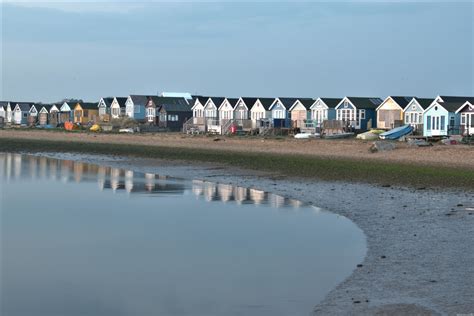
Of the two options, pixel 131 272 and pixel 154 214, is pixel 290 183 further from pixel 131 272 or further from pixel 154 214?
pixel 131 272

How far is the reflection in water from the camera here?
26422 mm

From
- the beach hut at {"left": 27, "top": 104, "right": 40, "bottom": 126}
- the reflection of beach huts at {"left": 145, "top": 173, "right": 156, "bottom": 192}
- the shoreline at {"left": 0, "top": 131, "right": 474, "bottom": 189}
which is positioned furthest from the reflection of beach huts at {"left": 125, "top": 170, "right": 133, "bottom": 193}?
the beach hut at {"left": 27, "top": 104, "right": 40, "bottom": 126}

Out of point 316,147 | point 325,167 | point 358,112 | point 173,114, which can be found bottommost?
point 325,167

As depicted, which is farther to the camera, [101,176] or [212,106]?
[212,106]

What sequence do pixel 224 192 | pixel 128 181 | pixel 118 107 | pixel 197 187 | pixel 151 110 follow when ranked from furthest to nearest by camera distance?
pixel 118 107 → pixel 151 110 → pixel 128 181 → pixel 197 187 → pixel 224 192

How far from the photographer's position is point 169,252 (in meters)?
16.4

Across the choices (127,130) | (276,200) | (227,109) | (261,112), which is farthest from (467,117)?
(127,130)

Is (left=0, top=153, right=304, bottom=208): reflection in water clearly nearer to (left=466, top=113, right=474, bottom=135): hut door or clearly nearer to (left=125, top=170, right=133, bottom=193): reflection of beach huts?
(left=125, top=170, right=133, bottom=193): reflection of beach huts

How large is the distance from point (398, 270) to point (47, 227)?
9952 millimetres

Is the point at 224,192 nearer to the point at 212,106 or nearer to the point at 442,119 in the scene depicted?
the point at 442,119

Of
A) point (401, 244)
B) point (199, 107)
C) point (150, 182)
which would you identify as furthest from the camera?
point (199, 107)

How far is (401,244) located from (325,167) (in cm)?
1967

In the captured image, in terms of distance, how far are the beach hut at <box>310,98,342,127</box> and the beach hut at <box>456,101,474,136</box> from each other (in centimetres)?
1547

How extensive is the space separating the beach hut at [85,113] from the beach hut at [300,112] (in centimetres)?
3707
